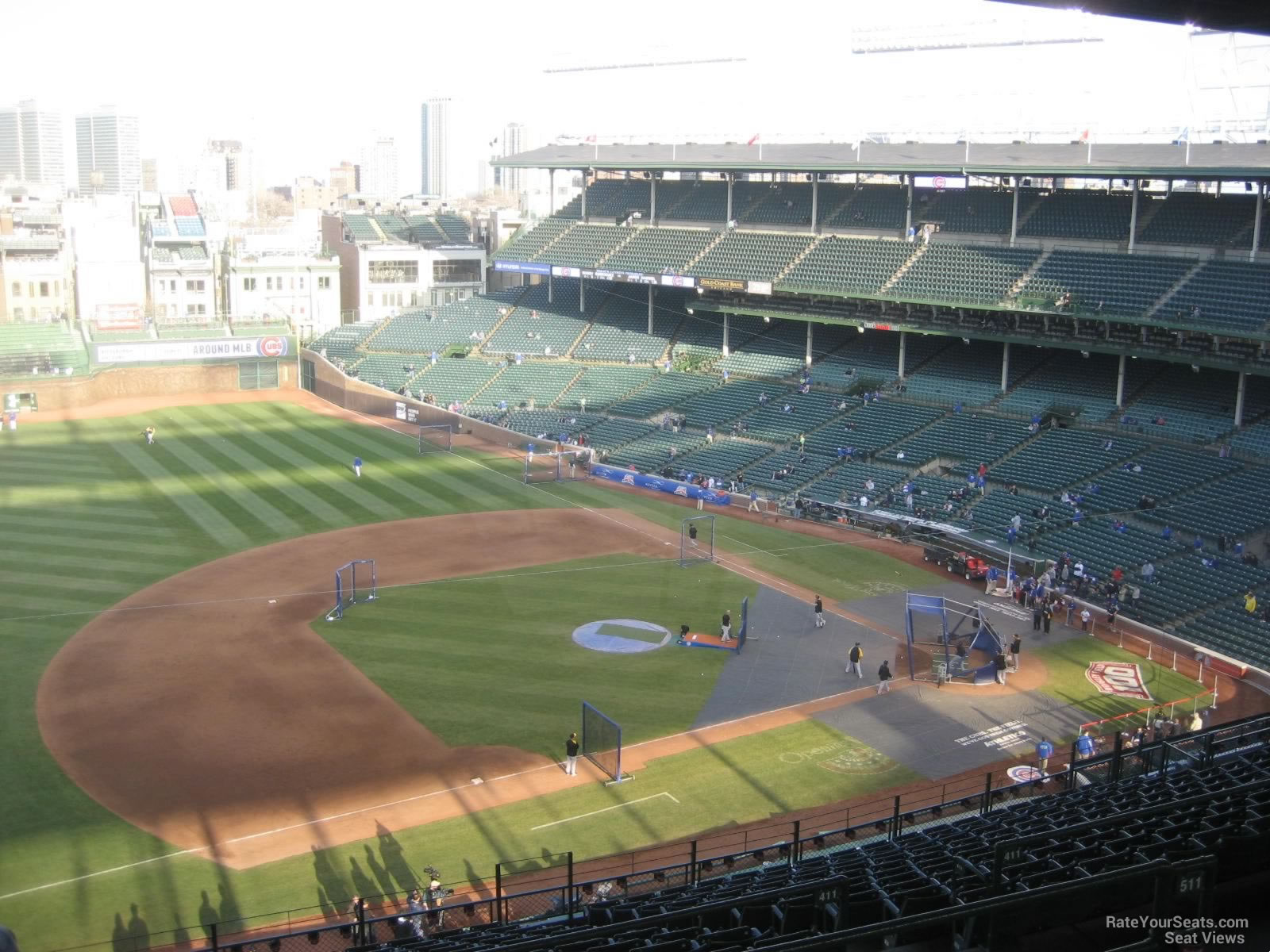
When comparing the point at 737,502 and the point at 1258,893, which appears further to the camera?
the point at 737,502

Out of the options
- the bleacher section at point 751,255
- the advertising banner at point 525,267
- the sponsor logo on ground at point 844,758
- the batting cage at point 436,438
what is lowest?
the sponsor logo on ground at point 844,758

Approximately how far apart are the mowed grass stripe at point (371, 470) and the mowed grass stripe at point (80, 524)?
362 inches

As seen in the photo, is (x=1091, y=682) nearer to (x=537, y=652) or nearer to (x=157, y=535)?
(x=537, y=652)

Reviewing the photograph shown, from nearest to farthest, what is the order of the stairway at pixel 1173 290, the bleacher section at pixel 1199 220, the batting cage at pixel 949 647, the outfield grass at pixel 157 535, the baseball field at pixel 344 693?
the outfield grass at pixel 157 535
the baseball field at pixel 344 693
the batting cage at pixel 949 647
the stairway at pixel 1173 290
the bleacher section at pixel 1199 220

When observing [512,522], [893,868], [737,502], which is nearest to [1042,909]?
[893,868]

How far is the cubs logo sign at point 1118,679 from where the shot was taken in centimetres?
2941

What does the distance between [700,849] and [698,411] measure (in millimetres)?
37683

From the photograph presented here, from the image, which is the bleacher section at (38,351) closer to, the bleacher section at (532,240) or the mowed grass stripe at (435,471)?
the mowed grass stripe at (435,471)

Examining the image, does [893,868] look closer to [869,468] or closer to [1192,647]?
[1192,647]

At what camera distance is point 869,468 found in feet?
162

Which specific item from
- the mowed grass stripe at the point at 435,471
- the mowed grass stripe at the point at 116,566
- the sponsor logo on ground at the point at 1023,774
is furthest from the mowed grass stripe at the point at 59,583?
the sponsor logo on ground at the point at 1023,774

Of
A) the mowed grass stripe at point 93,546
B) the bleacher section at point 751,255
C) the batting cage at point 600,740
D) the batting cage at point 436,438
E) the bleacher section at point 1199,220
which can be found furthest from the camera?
the bleacher section at point 751,255

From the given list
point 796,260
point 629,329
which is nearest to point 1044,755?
point 796,260

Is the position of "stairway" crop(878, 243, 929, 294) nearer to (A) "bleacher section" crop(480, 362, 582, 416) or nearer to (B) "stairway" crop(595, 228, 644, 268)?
(B) "stairway" crop(595, 228, 644, 268)
